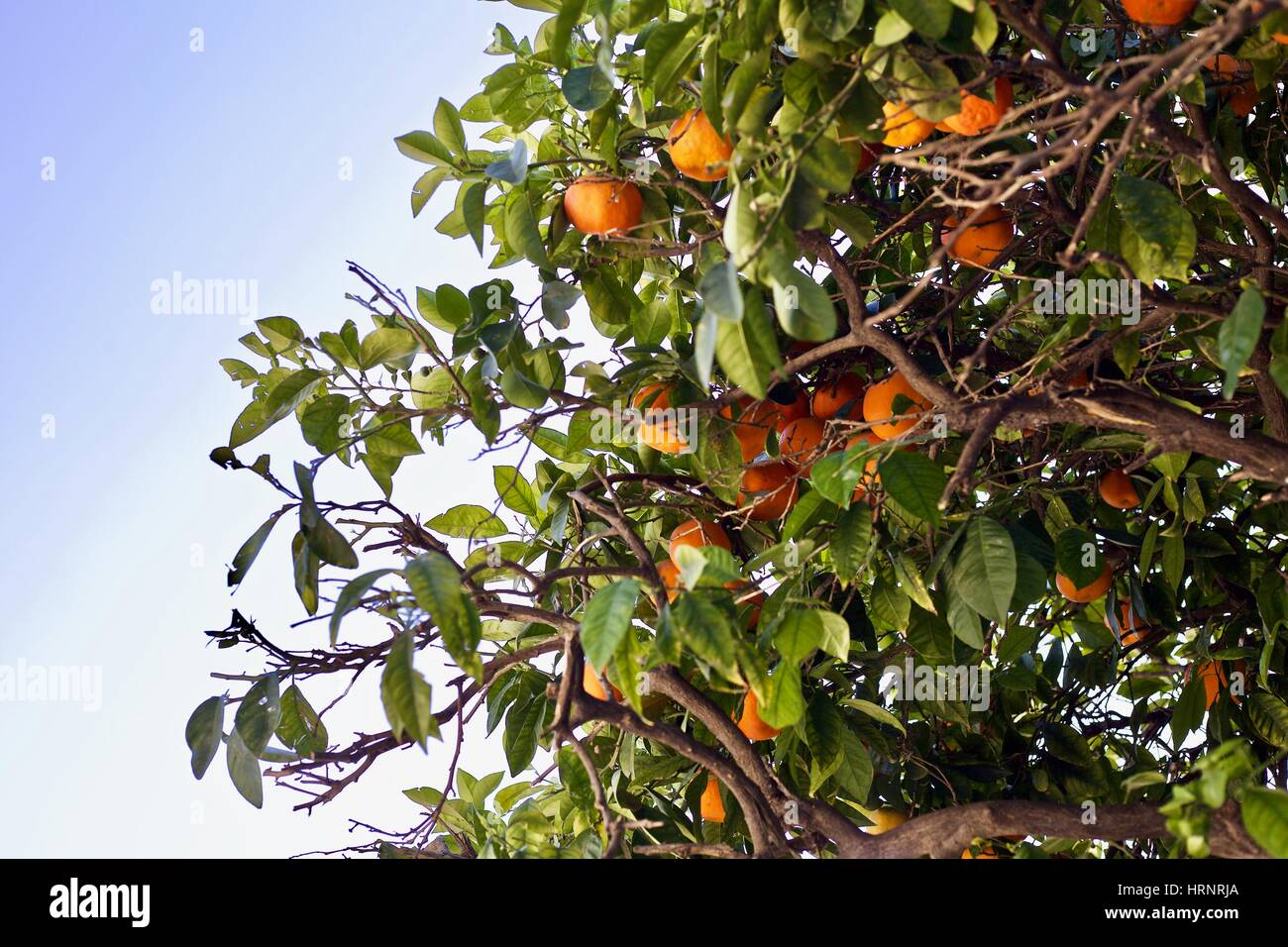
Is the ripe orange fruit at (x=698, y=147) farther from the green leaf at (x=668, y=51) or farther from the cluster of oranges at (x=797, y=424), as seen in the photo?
the cluster of oranges at (x=797, y=424)

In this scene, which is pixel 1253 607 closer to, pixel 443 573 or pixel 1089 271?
pixel 1089 271

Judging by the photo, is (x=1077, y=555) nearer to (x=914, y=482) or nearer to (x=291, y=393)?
(x=914, y=482)

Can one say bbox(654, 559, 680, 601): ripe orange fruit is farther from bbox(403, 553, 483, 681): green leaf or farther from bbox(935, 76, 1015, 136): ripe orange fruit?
bbox(935, 76, 1015, 136): ripe orange fruit

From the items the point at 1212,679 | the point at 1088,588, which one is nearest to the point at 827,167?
the point at 1088,588

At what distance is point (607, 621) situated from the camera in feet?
3.02

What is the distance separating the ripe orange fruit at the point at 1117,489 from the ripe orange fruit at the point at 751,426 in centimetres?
51

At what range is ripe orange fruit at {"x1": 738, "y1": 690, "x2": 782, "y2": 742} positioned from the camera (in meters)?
1.33

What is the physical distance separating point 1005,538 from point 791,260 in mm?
416

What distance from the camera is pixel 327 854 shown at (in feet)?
4.50

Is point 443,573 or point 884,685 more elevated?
point 443,573

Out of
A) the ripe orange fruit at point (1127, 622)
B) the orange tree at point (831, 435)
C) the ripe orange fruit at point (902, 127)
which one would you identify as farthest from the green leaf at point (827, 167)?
the ripe orange fruit at point (1127, 622)

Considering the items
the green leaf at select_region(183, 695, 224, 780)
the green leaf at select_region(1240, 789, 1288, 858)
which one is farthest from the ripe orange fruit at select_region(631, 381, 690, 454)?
the green leaf at select_region(1240, 789, 1288, 858)
